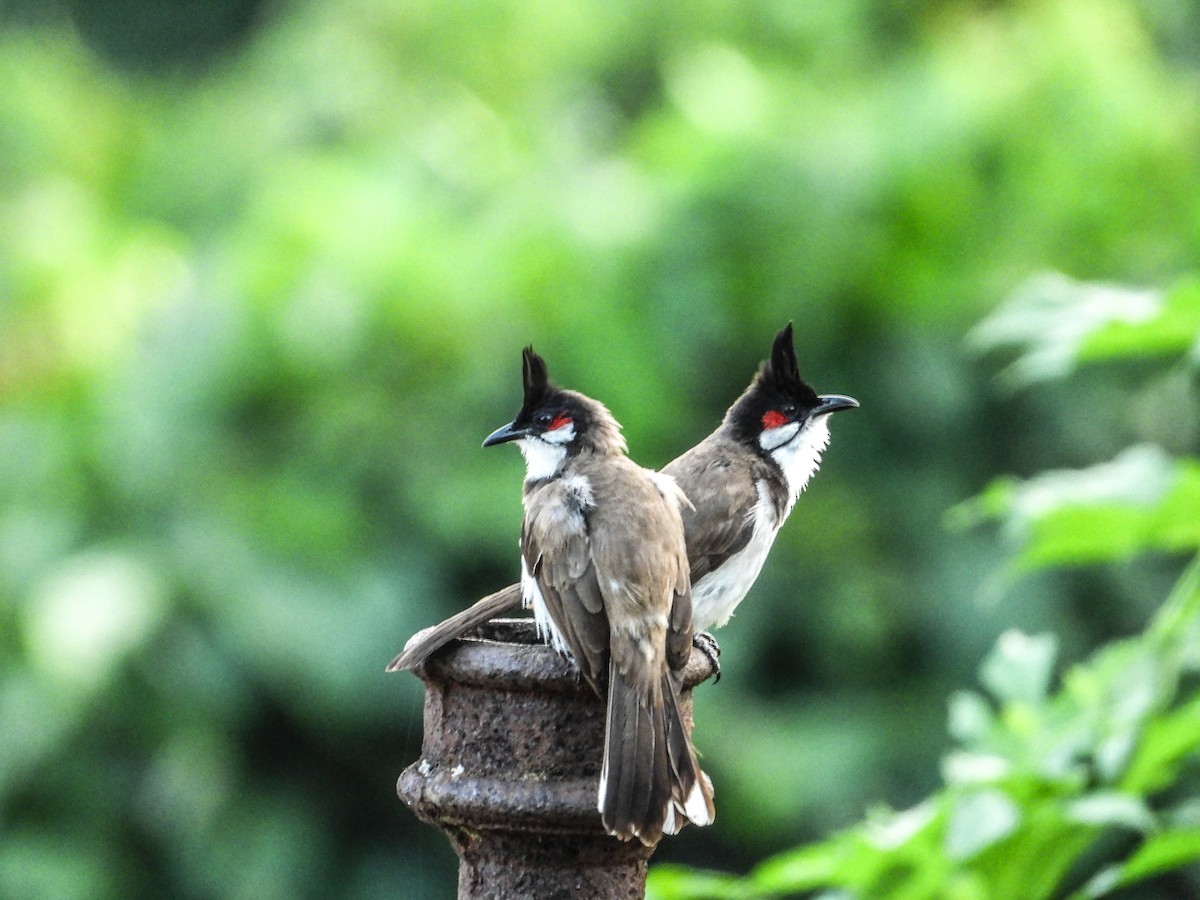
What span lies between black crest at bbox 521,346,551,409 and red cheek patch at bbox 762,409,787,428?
827 millimetres

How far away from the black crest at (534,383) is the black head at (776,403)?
0.63 meters

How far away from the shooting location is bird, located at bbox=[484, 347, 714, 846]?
158 centimetres

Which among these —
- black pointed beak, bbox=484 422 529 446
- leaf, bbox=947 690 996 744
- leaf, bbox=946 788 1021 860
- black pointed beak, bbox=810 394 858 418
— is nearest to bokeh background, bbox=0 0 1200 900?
black pointed beak, bbox=810 394 858 418

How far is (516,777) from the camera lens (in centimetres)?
157

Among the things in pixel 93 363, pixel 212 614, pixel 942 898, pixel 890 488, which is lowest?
pixel 942 898

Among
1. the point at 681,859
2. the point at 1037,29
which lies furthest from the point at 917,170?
the point at 681,859

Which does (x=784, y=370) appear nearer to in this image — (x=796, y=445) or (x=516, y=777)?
(x=796, y=445)

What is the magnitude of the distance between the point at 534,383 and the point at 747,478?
858mm

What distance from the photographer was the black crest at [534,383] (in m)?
2.21

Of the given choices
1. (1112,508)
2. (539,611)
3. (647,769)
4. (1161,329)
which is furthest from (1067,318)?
(647,769)

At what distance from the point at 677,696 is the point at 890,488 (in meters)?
3.52

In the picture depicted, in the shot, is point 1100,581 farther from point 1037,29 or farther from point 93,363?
point 93,363

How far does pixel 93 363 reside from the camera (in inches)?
195

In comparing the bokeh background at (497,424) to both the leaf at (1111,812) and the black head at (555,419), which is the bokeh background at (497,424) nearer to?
the black head at (555,419)
